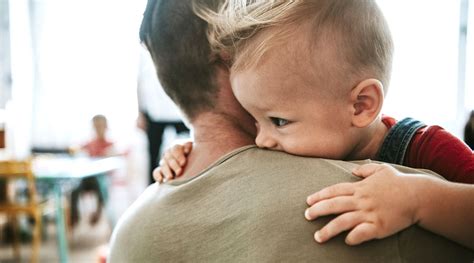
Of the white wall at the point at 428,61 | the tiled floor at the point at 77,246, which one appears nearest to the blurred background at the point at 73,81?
the tiled floor at the point at 77,246

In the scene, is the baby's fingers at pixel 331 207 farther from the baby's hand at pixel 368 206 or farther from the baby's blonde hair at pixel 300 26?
the baby's blonde hair at pixel 300 26

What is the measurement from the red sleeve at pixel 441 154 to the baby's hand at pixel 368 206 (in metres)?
0.21

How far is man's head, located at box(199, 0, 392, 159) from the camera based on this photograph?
0.82 meters

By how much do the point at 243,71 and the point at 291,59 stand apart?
3.2 inches

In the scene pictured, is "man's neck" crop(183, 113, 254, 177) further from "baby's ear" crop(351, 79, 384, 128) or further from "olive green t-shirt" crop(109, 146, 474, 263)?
"baby's ear" crop(351, 79, 384, 128)

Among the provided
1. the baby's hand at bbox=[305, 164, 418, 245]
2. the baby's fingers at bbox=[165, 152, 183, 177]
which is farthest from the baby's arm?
the baby's fingers at bbox=[165, 152, 183, 177]

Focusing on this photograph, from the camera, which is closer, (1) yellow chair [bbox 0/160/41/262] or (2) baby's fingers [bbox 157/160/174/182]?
(2) baby's fingers [bbox 157/160/174/182]

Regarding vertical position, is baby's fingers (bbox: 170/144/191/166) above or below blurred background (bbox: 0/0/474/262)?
above

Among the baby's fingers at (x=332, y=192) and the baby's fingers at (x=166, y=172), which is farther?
the baby's fingers at (x=166, y=172)

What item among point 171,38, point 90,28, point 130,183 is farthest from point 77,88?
point 171,38

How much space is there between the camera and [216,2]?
89 cm

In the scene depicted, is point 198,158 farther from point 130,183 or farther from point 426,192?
point 130,183

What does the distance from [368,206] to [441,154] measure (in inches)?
10.9

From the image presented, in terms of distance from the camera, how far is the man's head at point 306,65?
816 mm
